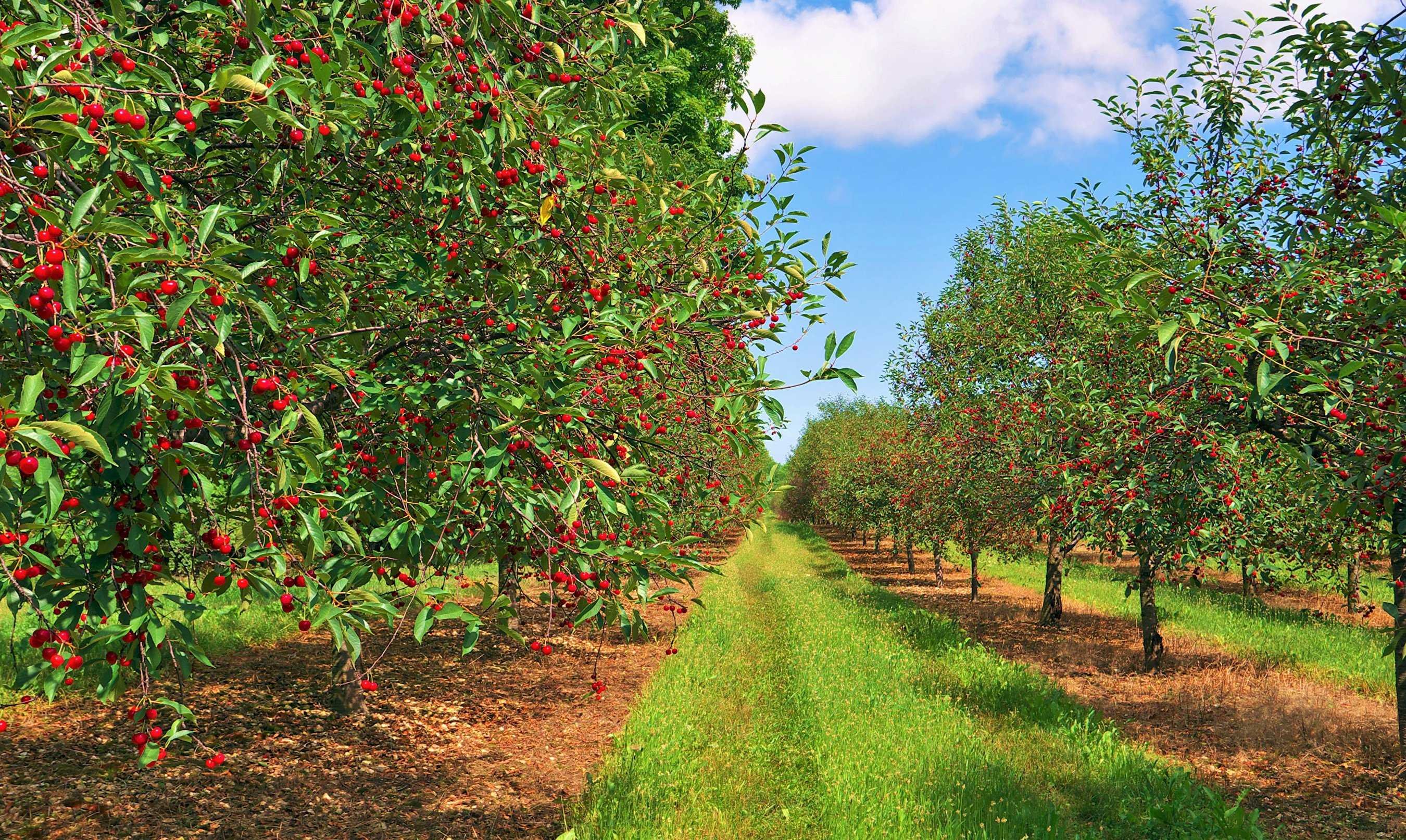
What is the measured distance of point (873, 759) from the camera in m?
8.25

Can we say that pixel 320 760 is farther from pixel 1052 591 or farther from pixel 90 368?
pixel 1052 591

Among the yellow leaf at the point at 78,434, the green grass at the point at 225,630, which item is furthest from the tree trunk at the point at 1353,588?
the yellow leaf at the point at 78,434

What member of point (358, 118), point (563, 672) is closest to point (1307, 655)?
point (563, 672)

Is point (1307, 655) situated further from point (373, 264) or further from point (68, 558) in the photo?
point (68, 558)

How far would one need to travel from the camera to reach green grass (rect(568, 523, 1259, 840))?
6.80 meters

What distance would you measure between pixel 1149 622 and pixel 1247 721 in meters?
3.13

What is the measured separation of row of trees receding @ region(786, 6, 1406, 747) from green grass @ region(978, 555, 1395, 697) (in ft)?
5.62

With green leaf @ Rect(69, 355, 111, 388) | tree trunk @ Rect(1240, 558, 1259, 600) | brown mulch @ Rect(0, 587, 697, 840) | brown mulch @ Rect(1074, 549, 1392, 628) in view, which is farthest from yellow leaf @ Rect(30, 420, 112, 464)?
tree trunk @ Rect(1240, 558, 1259, 600)

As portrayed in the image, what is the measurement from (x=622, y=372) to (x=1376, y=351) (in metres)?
4.01

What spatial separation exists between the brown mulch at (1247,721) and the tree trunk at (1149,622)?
0.26m

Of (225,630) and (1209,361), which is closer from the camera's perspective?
(1209,361)

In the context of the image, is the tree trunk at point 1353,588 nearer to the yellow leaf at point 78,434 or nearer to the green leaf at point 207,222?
the green leaf at point 207,222

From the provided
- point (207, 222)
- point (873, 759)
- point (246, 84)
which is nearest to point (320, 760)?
point (873, 759)

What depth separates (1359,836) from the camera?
715 cm
